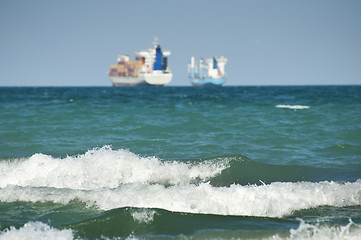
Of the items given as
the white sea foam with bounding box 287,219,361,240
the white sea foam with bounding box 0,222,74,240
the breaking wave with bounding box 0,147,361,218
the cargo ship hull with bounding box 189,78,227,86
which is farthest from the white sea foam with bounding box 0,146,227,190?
the cargo ship hull with bounding box 189,78,227,86

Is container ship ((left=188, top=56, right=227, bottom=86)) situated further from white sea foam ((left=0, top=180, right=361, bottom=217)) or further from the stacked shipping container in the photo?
white sea foam ((left=0, top=180, right=361, bottom=217))

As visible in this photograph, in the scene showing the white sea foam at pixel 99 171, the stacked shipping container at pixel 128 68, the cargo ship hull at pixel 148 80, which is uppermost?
the stacked shipping container at pixel 128 68

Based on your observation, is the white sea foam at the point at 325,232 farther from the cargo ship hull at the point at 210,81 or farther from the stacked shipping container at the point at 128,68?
the cargo ship hull at the point at 210,81

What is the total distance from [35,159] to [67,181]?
1213 mm

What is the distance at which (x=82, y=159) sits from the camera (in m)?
8.29

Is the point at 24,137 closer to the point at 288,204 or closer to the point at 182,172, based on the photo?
the point at 182,172

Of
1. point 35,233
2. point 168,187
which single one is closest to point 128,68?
point 168,187

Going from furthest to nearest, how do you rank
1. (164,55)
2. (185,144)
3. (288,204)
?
(164,55) < (185,144) < (288,204)

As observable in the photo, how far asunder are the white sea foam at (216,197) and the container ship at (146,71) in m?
124

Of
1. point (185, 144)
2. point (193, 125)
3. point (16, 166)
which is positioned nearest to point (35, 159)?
point (16, 166)

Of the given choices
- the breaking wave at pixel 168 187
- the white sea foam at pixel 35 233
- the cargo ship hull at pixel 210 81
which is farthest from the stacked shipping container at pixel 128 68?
the white sea foam at pixel 35 233

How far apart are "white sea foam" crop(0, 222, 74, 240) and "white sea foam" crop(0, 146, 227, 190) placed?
2523 mm

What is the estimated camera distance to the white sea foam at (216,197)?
5383mm

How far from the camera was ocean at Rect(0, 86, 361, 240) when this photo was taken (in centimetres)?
471
